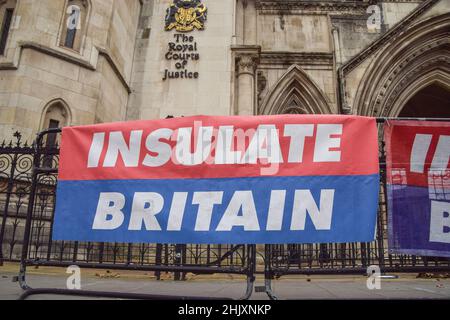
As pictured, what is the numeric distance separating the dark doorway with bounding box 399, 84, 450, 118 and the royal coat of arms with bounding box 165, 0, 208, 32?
1019 cm

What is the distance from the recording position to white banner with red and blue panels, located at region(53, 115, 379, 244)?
2990mm

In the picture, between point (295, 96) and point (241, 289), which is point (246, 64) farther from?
point (241, 289)

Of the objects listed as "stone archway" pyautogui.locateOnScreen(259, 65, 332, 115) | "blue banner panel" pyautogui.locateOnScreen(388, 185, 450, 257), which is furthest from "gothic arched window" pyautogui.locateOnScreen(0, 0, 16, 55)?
"blue banner panel" pyautogui.locateOnScreen(388, 185, 450, 257)

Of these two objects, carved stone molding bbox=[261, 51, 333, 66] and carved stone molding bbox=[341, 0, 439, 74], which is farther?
carved stone molding bbox=[261, 51, 333, 66]

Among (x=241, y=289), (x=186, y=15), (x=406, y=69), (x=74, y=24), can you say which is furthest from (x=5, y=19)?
(x=406, y=69)

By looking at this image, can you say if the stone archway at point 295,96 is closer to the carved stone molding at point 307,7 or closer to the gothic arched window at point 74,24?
the carved stone molding at point 307,7

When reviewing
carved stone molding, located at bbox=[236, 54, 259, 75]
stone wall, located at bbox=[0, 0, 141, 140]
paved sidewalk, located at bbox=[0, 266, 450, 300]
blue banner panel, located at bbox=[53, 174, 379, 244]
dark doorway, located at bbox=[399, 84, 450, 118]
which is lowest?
paved sidewalk, located at bbox=[0, 266, 450, 300]

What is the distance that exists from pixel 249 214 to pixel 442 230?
71.4 inches

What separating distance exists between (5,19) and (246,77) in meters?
7.91

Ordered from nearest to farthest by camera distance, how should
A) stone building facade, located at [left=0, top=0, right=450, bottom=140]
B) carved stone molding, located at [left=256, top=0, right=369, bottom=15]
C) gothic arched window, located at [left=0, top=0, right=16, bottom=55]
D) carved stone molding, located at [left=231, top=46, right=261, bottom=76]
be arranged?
stone building facade, located at [left=0, top=0, right=450, bottom=140]
gothic arched window, located at [left=0, top=0, right=16, bottom=55]
carved stone molding, located at [left=231, top=46, right=261, bottom=76]
carved stone molding, located at [left=256, top=0, right=369, bottom=15]

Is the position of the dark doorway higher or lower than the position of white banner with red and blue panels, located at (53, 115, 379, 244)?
higher

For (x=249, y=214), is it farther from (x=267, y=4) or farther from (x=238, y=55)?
(x=267, y=4)

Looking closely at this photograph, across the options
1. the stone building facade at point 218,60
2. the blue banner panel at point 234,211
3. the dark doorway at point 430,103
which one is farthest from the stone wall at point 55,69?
the dark doorway at point 430,103

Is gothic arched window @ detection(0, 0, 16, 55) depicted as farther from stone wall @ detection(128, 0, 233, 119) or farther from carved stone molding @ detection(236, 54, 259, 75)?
carved stone molding @ detection(236, 54, 259, 75)
